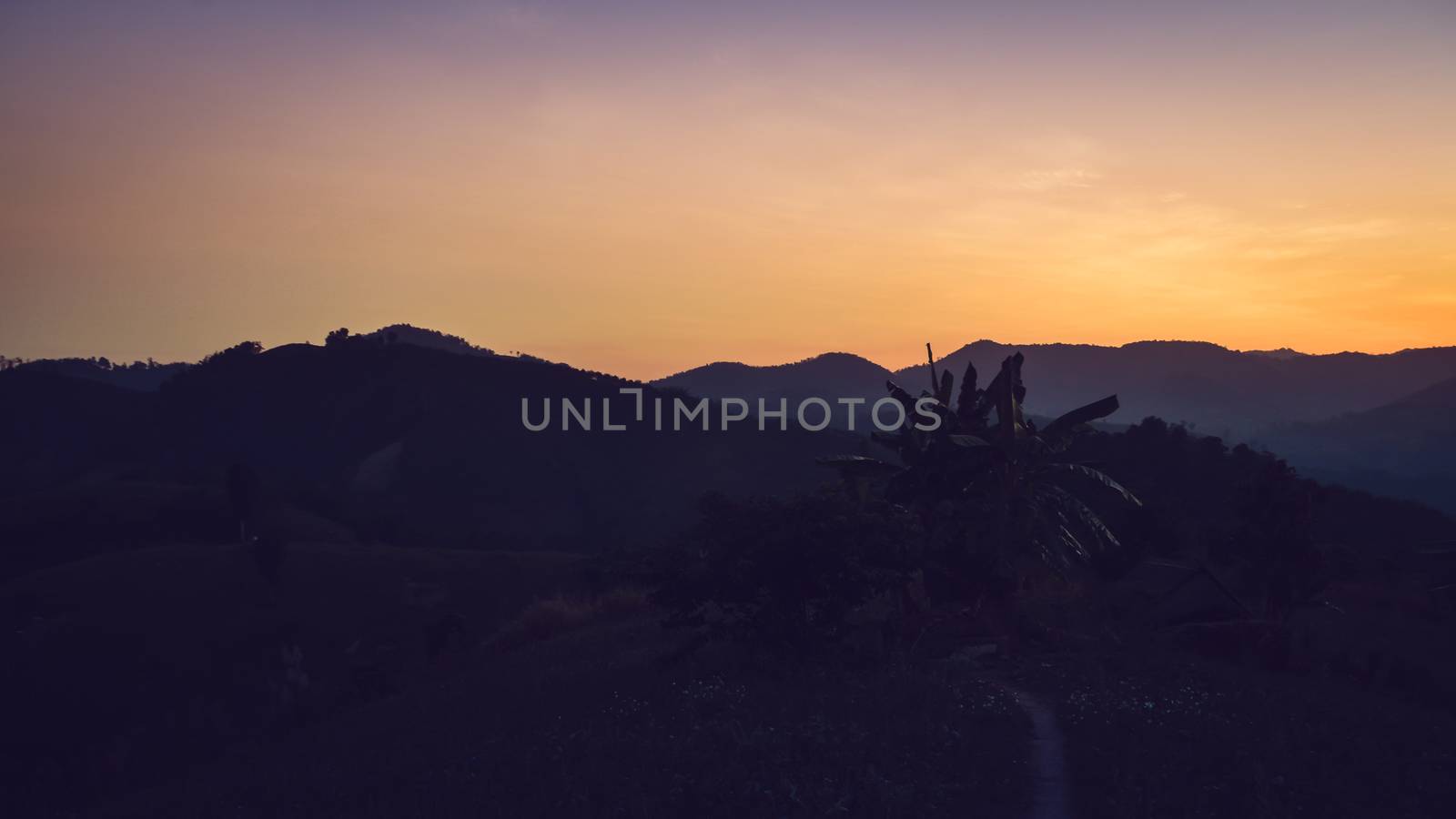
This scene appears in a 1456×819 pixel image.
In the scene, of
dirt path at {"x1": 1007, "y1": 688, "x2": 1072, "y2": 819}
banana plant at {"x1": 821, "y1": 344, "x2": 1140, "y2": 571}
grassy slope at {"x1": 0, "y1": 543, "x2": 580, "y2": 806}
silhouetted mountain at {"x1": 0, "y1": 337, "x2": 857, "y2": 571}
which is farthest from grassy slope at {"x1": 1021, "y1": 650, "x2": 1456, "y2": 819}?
silhouetted mountain at {"x1": 0, "y1": 337, "x2": 857, "y2": 571}

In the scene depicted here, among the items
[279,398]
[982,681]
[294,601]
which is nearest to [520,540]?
[294,601]

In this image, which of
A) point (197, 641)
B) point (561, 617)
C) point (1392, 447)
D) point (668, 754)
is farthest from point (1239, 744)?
point (1392, 447)

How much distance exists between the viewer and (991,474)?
1862 cm

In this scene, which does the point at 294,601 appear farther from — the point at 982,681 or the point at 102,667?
the point at 982,681

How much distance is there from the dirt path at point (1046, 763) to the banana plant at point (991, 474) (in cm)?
404

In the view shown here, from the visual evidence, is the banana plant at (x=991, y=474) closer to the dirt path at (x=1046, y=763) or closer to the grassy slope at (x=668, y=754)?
the grassy slope at (x=668, y=754)

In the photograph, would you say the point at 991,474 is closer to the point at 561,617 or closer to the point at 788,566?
the point at 788,566

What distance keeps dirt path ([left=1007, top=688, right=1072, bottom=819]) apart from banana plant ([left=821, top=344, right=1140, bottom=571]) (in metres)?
4.04

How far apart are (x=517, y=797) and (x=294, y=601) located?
4261 cm

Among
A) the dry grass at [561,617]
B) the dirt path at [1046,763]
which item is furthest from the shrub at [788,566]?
the dry grass at [561,617]

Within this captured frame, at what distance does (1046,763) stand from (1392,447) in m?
185

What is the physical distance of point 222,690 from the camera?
37656mm

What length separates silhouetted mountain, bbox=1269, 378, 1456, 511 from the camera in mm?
117375

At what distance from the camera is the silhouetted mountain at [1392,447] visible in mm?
117375
